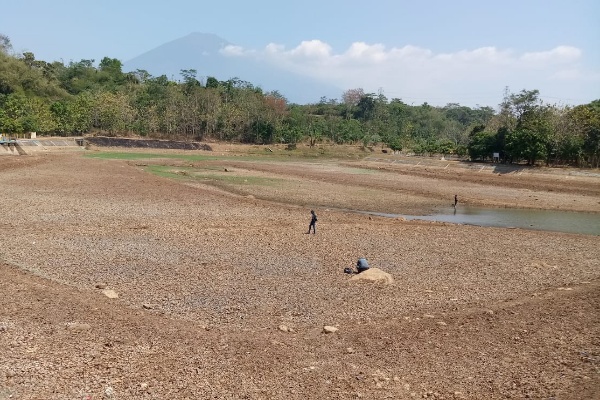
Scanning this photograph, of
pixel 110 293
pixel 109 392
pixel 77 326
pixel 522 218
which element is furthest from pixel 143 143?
pixel 109 392

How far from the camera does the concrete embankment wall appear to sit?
221ft

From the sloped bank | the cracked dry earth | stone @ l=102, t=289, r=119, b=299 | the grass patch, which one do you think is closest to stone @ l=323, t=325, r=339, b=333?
the cracked dry earth

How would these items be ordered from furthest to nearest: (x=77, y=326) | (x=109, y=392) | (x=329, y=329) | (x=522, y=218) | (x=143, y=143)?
(x=143, y=143)
(x=522, y=218)
(x=329, y=329)
(x=77, y=326)
(x=109, y=392)

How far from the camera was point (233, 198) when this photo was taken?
126 feet

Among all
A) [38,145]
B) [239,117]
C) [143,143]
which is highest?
[239,117]

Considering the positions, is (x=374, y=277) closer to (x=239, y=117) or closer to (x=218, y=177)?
(x=218, y=177)

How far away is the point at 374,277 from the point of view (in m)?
18.1

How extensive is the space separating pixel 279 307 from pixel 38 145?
72.3 metres

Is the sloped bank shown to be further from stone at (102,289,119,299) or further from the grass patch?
stone at (102,289,119,299)

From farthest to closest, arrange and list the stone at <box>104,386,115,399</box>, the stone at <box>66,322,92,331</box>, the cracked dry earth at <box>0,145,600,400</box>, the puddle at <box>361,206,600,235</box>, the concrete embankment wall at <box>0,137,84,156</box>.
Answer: the concrete embankment wall at <box>0,137,84,156</box>, the puddle at <box>361,206,600,235</box>, the stone at <box>66,322,92,331</box>, the cracked dry earth at <box>0,145,600,400</box>, the stone at <box>104,386,115,399</box>

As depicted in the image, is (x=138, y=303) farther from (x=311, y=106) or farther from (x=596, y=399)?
(x=311, y=106)

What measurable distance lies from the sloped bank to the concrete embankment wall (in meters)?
3.58

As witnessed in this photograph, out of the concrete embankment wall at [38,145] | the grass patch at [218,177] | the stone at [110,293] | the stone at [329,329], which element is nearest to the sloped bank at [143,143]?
the concrete embankment wall at [38,145]

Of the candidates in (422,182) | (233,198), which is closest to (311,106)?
(422,182)
